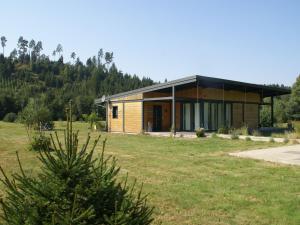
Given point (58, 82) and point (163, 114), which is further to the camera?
point (58, 82)

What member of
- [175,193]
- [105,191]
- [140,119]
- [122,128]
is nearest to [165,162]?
[175,193]

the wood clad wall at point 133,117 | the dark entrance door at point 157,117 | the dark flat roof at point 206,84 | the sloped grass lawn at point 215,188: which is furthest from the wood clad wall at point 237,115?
the sloped grass lawn at point 215,188

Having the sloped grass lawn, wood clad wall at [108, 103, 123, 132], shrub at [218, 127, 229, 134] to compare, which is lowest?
the sloped grass lawn

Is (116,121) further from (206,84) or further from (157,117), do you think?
(206,84)

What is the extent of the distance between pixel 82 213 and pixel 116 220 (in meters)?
0.23

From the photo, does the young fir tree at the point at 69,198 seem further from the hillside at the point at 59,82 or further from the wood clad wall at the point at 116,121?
the hillside at the point at 59,82

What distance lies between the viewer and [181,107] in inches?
969

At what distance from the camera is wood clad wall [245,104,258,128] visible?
2756 centimetres

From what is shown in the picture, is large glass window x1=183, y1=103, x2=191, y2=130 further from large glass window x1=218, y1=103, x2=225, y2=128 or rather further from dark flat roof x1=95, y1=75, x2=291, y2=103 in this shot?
large glass window x1=218, y1=103, x2=225, y2=128

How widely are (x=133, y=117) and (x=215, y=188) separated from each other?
57.2 ft

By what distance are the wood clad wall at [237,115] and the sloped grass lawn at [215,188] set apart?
52.6ft

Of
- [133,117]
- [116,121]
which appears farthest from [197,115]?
[116,121]

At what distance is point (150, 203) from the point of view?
5574 millimetres

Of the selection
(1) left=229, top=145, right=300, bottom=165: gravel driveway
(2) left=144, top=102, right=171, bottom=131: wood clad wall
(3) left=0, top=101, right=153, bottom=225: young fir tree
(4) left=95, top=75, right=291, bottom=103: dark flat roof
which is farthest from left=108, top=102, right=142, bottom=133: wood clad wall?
(3) left=0, top=101, right=153, bottom=225: young fir tree
